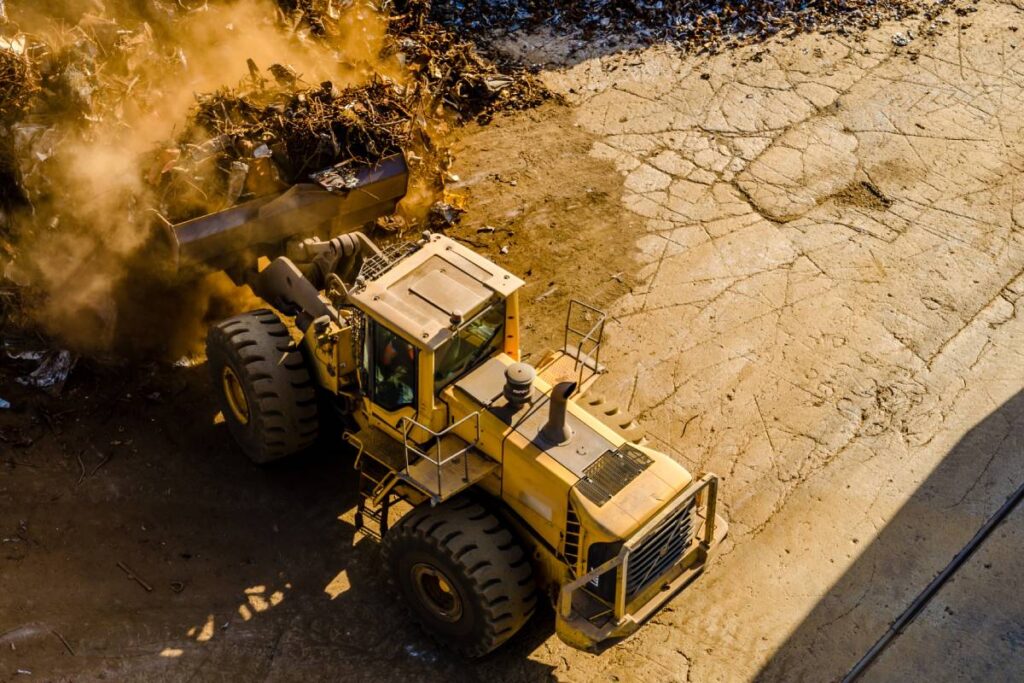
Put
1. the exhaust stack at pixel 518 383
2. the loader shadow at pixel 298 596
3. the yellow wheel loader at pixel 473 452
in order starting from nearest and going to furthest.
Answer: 1. the yellow wheel loader at pixel 473 452
2. the exhaust stack at pixel 518 383
3. the loader shadow at pixel 298 596

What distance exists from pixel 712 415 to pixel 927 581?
8.04 feet

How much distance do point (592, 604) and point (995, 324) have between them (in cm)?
639

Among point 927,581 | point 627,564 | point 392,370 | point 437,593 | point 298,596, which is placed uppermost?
point 392,370

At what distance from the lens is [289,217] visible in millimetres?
9414

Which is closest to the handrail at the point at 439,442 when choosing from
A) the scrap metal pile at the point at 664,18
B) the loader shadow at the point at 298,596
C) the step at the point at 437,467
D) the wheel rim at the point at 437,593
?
the step at the point at 437,467

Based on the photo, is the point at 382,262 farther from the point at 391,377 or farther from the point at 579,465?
the point at 579,465

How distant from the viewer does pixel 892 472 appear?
29.8ft

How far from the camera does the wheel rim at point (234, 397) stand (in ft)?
28.0

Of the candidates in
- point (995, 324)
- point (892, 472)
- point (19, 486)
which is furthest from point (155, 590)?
point (995, 324)

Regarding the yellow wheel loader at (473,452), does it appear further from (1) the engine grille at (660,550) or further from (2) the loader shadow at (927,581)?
(2) the loader shadow at (927,581)

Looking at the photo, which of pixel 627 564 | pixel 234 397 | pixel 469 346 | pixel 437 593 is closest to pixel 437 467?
pixel 469 346

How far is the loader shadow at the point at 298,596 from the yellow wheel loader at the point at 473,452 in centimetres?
34

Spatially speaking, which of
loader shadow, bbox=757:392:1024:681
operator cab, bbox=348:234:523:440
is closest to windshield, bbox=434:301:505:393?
operator cab, bbox=348:234:523:440

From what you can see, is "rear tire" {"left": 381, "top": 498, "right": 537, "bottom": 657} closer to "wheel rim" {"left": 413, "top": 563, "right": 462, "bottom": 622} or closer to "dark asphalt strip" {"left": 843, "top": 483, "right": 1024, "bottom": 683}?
"wheel rim" {"left": 413, "top": 563, "right": 462, "bottom": 622}
